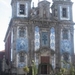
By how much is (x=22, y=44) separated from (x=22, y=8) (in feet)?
19.2

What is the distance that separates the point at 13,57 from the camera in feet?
149

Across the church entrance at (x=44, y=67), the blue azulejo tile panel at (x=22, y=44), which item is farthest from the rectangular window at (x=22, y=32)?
the church entrance at (x=44, y=67)

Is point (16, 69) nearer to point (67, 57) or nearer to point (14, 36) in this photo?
point (14, 36)

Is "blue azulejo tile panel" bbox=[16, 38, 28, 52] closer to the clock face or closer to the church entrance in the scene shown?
the church entrance

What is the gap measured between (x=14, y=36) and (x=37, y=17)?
475cm

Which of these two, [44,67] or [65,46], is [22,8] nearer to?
[65,46]

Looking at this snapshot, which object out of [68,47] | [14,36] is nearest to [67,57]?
[68,47]

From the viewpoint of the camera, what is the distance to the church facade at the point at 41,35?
45281 millimetres

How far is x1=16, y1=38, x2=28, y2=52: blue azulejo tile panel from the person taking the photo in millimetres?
45188

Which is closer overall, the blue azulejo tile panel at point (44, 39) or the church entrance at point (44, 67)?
the church entrance at point (44, 67)

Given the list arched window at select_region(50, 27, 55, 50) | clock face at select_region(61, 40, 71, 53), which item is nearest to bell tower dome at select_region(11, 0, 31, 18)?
arched window at select_region(50, 27, 55, 50)

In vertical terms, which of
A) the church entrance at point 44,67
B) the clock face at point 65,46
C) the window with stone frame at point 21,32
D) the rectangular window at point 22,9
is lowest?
the church entrance at point 44,67

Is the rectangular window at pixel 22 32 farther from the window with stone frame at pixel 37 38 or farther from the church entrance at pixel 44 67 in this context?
the church entrance at pixel 44 67

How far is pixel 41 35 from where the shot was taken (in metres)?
46.2
